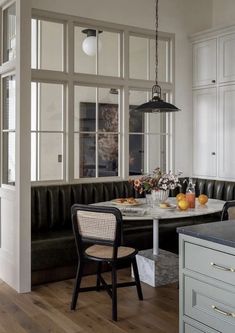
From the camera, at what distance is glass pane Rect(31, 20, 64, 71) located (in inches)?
191

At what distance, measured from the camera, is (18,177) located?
3.89 meters

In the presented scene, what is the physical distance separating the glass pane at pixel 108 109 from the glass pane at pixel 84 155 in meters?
0.23

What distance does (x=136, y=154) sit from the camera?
571cm

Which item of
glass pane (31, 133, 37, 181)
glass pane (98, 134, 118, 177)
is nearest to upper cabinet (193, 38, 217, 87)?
glass pane (98, 134, 118, 177)

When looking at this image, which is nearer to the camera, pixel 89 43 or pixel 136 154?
pixel 89 43

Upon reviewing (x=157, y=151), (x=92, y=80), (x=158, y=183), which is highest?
(x=92, y=80)

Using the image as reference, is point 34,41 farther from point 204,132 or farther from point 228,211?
point 228,211

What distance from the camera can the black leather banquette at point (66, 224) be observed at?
4136mm

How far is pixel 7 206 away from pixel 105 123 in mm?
1790

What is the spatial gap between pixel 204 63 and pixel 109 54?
4.44ft

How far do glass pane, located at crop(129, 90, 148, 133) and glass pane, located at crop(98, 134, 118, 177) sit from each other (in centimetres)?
32

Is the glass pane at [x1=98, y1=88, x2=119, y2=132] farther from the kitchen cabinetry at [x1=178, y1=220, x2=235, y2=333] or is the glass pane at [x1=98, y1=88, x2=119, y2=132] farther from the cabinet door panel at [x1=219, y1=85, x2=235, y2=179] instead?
the kitchen cabinetry at [x1=178, y1=220, x2=235, y2=333]

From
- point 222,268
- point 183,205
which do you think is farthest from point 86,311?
point 222,268

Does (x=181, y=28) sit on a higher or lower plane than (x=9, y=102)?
higher
